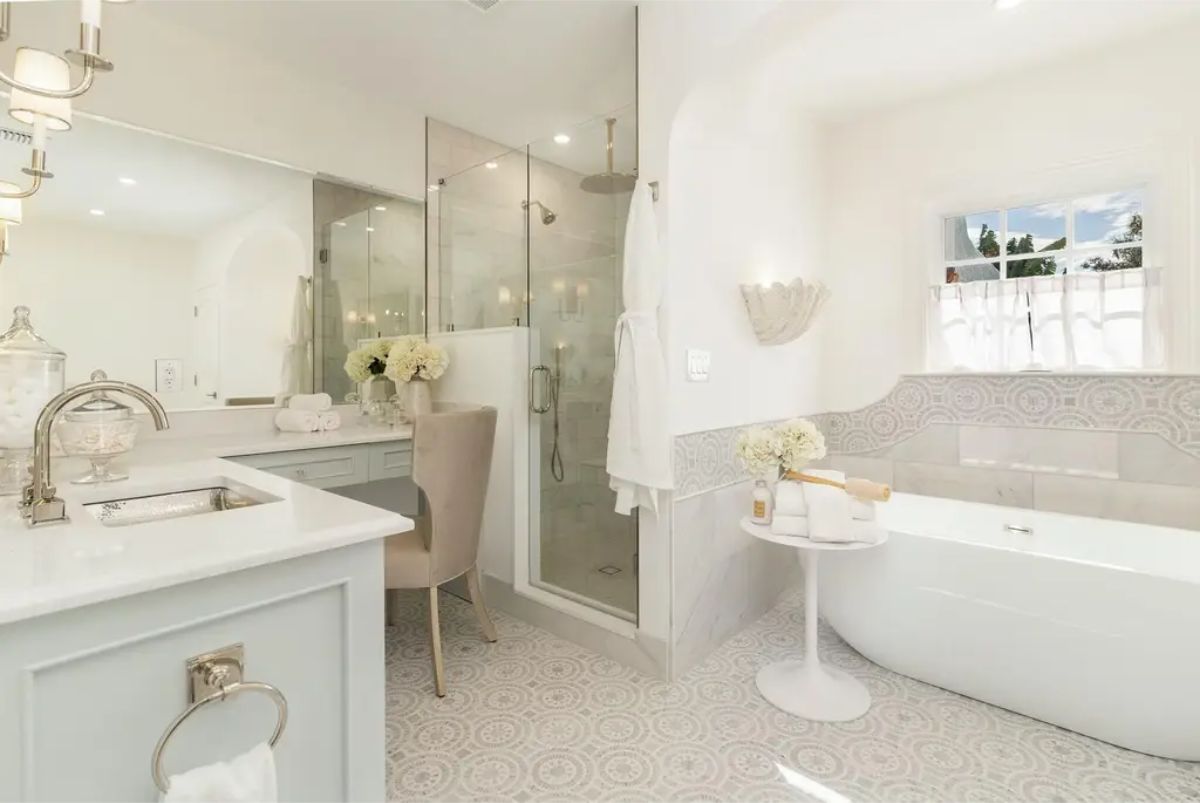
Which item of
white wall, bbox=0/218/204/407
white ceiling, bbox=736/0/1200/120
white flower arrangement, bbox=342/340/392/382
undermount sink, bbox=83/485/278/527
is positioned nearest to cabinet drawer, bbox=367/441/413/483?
white flower arrangement, bbox=342/340/392/382

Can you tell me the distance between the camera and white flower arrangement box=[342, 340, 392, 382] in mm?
3018

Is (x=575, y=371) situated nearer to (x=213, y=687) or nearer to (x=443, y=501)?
(x=443, y=501)

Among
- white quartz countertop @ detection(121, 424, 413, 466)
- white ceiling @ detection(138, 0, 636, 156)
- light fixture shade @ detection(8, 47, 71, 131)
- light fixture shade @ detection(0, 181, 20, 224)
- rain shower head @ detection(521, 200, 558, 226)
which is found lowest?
white quartz countertop @ detection(121, 424, 413, 466)

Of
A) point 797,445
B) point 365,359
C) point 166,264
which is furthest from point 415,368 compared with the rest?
point 797,445

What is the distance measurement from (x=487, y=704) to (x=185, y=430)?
5.98 ft

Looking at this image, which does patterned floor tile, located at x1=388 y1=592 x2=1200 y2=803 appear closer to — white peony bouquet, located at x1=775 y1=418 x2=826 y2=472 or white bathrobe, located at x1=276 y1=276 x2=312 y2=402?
white peony bouquet, located at x1=775 y1=418 x2=826 y2=472

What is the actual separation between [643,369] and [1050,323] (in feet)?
6.82

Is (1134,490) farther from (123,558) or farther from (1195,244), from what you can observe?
(123,558)

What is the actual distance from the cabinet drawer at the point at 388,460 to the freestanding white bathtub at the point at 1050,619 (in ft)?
6.67

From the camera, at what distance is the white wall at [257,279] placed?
2590 millimetres

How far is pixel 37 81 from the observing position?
136cm

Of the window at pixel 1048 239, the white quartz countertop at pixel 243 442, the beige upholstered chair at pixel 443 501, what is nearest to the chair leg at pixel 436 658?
the beige upholstered chair at pixel 443 501

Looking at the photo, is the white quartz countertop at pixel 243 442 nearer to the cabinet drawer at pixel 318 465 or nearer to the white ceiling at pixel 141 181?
the cabinet drawer at pixel 318 465

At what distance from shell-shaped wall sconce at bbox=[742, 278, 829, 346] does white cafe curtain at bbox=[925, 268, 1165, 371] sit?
859 millimetres
